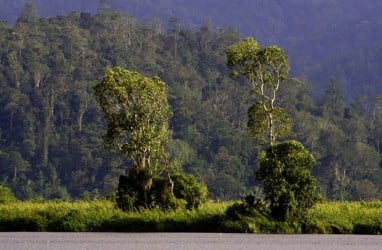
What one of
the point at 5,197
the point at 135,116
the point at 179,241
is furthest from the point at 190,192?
the point at 5,197

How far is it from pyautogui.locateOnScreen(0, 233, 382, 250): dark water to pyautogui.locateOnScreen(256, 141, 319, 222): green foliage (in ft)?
3.47

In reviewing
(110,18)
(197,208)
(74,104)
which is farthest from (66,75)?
(197,208)

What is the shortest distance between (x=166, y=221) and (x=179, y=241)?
430cm

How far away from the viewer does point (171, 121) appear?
88.6 metres

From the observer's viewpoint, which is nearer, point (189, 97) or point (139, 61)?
point (189, 97)

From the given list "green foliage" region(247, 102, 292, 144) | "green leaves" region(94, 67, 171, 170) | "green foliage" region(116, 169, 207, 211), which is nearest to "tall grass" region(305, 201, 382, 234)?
"green foliage" region(116, 169, 207, 211)

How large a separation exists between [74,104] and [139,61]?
15.4m

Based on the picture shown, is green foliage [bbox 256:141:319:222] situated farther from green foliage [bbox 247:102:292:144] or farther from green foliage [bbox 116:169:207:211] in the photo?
green foliage [bbox 247:102:292:144]

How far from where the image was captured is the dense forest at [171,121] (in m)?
78.9

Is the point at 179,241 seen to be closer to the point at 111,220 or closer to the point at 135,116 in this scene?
the point at 111,220

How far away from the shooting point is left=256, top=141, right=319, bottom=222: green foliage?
1066 inches

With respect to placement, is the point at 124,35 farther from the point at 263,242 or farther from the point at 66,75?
the point at 263,242

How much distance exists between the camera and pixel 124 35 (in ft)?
357

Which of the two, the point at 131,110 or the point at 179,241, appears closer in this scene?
the point at 179,241
